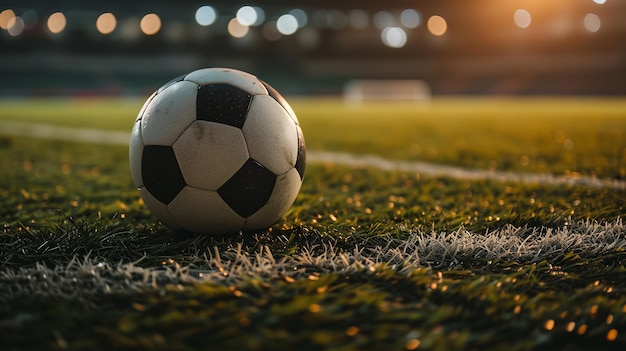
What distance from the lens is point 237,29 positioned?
41500 millimetres

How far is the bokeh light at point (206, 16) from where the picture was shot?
128ft

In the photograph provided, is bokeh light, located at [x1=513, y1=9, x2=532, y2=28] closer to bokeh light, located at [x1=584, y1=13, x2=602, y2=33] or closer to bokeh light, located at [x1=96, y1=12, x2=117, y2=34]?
bokeh light, located at [x1=584, y1=13, x2=602, y2=33]

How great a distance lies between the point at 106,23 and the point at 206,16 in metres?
7.16

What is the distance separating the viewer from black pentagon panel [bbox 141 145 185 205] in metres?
1.94

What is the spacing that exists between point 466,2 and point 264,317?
39.4 meters

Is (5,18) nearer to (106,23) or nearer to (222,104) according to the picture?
(106,23)

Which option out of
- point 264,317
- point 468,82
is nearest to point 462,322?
point 264,317

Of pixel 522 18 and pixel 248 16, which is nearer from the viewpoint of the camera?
pixel 248 16

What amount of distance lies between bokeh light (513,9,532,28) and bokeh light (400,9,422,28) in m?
7.24

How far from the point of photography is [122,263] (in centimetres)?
176

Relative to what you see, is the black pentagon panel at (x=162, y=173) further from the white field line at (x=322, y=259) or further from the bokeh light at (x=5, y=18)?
the bokeh light at (x=5, y=18)

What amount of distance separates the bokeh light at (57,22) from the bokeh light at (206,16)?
918 centimetres

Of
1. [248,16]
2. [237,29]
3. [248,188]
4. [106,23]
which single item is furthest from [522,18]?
[248,188]

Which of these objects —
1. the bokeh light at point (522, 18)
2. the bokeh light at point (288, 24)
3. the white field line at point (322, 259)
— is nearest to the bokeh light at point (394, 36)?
the bokeh light at point (288, 24)
